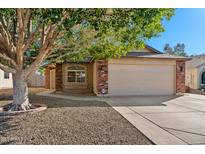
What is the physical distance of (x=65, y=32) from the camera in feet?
25.1

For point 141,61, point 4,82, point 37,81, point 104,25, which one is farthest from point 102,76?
point 37,81

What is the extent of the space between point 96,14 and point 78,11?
571 millimetres

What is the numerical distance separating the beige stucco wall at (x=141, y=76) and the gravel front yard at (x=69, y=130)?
7.86 m

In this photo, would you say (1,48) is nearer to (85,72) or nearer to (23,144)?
(23,144)

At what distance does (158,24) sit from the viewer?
8227 mm

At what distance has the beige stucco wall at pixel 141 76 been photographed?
16.3m

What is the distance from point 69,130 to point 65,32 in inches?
129

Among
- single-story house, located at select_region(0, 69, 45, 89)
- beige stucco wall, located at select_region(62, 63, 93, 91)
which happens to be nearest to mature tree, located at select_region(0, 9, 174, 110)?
beige stucco wall, located at select_region(62, 63, 93, 91)

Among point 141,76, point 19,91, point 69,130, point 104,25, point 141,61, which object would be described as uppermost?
point 104,25

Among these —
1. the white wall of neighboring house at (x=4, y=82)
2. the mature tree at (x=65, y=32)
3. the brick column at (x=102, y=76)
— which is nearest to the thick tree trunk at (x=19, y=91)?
the mature tree at (x=65, y=32)

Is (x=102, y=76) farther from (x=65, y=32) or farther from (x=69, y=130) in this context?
(x=69, y=130)

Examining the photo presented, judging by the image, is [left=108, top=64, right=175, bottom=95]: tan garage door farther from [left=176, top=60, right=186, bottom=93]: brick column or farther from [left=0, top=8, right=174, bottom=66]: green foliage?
[left=0, top=8, right=174, bottom=66]: green foliage

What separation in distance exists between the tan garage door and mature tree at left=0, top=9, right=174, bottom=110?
15.4 ft
